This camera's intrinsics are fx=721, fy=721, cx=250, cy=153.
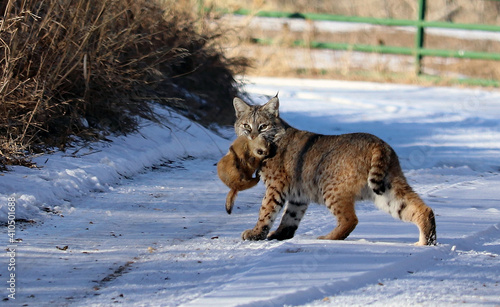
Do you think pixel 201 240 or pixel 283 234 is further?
pixel 283 234

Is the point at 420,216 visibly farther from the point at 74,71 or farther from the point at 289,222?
the point at 74,71

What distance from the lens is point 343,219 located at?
4719 mm

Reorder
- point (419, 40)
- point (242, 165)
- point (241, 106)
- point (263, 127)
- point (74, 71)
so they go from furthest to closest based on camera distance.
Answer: point (419, 40) < point (74, 71) < point (241, 106) < point (263, 127) < point (242, 165)

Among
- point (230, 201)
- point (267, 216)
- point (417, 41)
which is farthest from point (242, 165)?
point (417, 41)

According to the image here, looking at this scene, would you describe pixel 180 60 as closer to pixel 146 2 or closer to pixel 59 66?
pixel 146 2

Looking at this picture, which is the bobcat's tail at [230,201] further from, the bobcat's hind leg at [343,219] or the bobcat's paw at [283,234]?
the bobcat's hind leg at [343,219]

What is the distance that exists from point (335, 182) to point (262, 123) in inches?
40.5

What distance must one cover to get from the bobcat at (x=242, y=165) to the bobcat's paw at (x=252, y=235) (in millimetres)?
341

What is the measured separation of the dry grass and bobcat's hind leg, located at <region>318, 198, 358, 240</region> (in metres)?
2.50

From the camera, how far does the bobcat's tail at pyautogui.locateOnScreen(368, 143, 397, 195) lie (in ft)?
15.1

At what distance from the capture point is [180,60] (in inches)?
336

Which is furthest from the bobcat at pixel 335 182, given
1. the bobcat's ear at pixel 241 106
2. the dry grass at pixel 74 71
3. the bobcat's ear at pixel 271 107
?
the dry grass at pixel 74 71

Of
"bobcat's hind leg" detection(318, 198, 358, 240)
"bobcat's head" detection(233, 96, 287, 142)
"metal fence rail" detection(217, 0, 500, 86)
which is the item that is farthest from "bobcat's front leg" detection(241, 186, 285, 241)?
"metal fence rail" detection(217, 0, 500, 86)

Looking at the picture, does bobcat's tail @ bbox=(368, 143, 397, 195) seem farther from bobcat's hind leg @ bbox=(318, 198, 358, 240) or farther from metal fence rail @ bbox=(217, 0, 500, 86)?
metal fence rail @ bbox=(217, 0, 500, 86)
